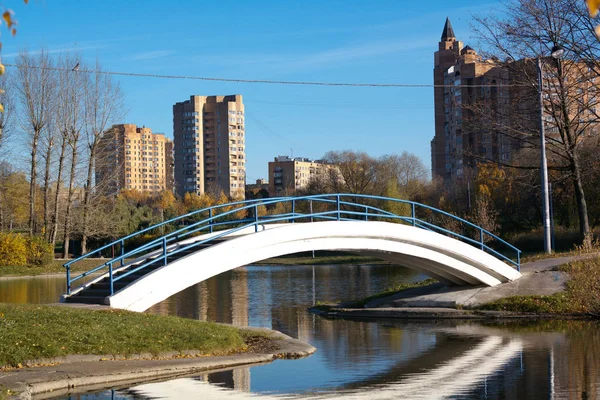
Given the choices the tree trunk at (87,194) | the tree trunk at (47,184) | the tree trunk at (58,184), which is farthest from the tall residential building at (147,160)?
the tree trunk at (58,184)

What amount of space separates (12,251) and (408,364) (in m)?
42.0

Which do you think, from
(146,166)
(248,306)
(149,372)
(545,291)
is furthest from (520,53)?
(146,166)

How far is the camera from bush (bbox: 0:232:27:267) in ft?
167

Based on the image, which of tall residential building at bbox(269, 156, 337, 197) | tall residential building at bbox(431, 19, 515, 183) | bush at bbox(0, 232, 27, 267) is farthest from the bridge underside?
tall residential building at bbox(269, 156, 337, 197)

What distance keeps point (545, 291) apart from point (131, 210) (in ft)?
174

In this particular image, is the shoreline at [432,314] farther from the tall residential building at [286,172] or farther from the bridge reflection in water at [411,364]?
the tall residential building at [286,172]

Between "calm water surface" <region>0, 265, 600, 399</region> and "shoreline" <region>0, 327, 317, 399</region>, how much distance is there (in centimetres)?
36

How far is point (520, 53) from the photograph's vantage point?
Result: 29.8m

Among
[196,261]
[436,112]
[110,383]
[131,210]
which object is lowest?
[110,383]

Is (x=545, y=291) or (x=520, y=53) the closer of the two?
(x=545, y=291)

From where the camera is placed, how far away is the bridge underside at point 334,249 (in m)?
17.0

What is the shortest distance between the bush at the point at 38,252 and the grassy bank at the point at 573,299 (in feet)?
124

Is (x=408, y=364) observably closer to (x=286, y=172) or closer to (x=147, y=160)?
(x=286, y=172)

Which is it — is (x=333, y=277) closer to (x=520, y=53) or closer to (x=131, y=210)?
(x=520, y=53)
